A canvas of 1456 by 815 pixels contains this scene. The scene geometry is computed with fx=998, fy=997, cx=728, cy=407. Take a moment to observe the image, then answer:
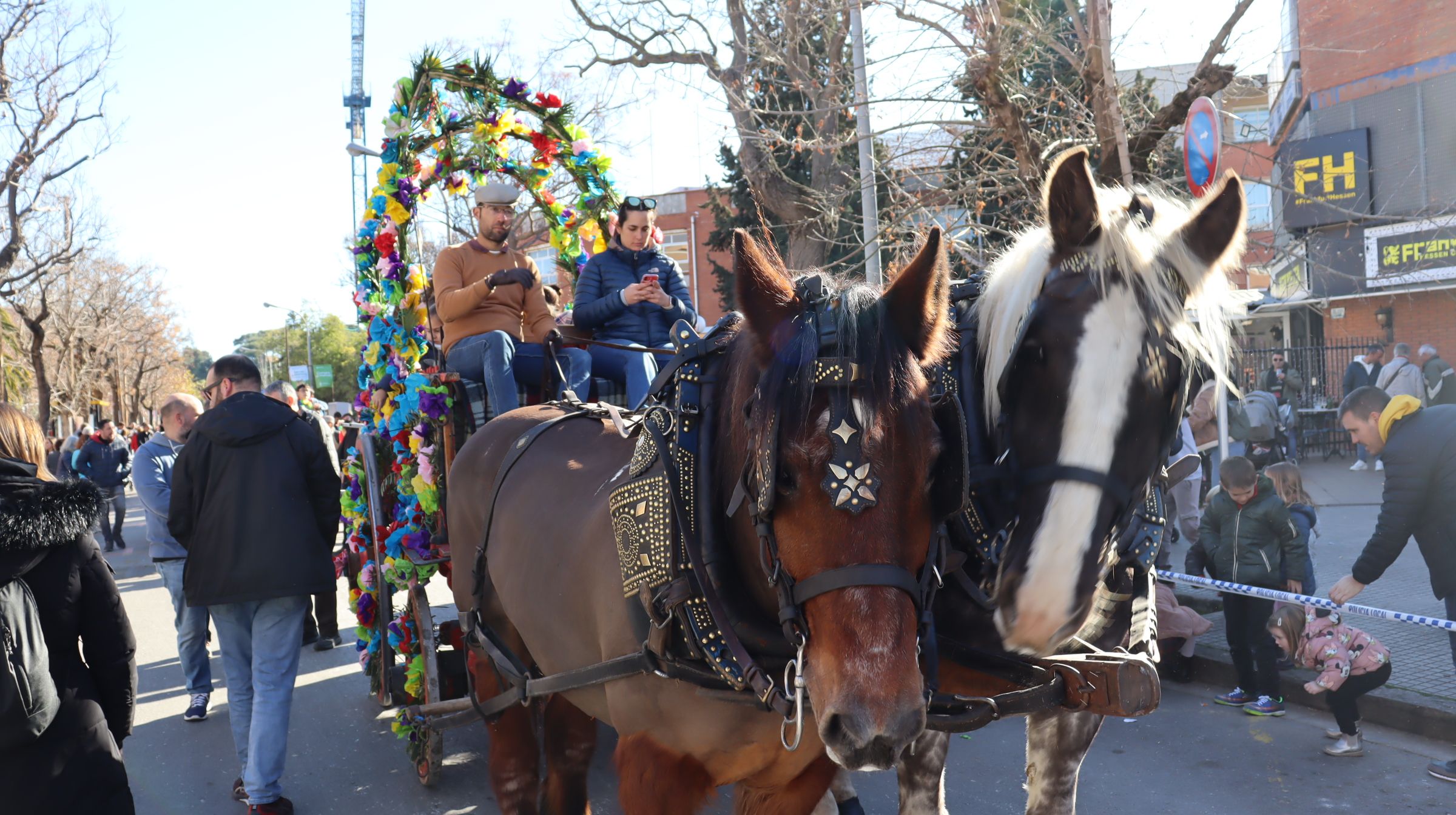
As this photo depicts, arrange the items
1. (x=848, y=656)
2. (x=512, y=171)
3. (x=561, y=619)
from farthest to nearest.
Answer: (x=512, y=171) < (x=561, y=619) < (x=848, y=656)

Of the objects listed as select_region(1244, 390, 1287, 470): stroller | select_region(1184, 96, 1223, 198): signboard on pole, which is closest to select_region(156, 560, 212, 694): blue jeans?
select_region(1184, 96, 1223, 198): signboard on pole

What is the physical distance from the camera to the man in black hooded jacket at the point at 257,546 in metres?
4.40

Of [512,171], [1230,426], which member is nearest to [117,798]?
[512,171]

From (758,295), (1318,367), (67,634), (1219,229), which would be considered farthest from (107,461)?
(1318,367)

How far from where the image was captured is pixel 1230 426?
9.85 m

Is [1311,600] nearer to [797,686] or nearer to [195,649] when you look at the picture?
[797,686]

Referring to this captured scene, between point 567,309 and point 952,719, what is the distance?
14.1ft

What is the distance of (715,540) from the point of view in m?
2.25

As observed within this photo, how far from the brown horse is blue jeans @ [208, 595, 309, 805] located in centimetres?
168

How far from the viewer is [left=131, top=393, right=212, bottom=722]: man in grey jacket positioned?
6.38 m

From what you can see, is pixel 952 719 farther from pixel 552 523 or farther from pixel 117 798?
pixel 117 798

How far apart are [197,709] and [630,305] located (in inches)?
161

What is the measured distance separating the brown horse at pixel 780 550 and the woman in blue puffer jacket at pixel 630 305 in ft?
4.33

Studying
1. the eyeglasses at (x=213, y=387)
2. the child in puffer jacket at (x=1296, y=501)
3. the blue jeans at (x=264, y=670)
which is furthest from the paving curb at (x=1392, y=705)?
the eyeglasses at (x=213, y=387)
